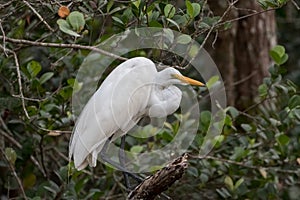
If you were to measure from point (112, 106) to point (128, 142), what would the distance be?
93 centimetres

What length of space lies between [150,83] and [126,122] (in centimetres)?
16

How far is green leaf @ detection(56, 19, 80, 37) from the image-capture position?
250cm

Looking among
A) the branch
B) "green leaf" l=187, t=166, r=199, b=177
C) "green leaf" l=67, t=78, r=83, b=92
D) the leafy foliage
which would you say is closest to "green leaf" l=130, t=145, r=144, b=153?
the leafy foliage

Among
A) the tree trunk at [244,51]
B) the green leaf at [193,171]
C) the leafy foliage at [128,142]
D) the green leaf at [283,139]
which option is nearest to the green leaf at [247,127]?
the leafy foliage at [128,142]

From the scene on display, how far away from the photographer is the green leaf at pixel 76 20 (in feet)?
8.30

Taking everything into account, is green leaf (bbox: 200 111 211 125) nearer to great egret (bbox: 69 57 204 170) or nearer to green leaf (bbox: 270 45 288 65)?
green leaf (bbox: 270 45 288 65)

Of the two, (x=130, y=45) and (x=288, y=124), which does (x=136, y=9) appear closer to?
(x=130, y=45)

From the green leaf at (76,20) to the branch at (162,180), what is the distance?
633 mm

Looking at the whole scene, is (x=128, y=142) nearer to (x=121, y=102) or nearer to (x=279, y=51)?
(x=279, y=51)

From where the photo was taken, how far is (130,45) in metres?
2.82

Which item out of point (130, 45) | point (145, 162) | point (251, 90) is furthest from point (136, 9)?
point (251, 90)

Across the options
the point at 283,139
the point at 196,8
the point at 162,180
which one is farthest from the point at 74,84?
the point at 283,139

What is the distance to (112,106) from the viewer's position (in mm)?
2395

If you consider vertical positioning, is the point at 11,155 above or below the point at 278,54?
below
